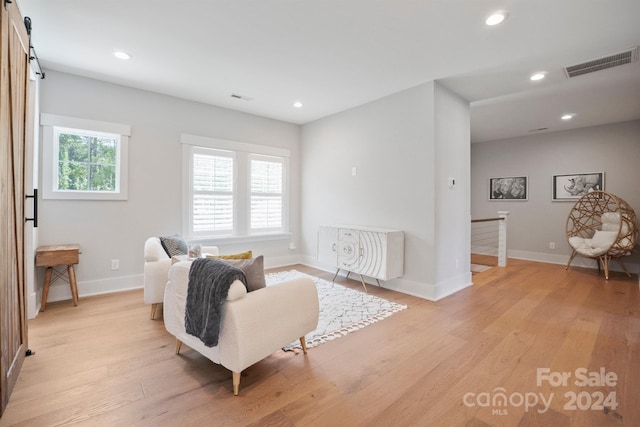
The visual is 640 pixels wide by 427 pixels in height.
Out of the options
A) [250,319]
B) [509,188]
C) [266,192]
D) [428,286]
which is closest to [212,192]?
[266,192]

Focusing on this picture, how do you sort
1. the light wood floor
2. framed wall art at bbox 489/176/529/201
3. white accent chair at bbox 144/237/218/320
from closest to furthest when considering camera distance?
the light wood floor < white accent chair at bbox 144/237/218/320 < framed wall art at bbox 489/176/529/201

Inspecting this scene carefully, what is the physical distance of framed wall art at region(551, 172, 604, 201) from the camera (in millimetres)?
5555

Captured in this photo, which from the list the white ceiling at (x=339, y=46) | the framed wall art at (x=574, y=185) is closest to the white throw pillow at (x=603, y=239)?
the framed wall art at (x=574, y=185)

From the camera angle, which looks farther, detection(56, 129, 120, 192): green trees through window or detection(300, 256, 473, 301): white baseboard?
detection(300, 256, 473, 301): white baseboard

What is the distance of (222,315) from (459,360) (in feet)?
5.86

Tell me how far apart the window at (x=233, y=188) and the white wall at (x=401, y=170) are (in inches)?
35.1

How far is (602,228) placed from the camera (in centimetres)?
518

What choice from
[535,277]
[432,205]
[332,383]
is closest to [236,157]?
[432,205]

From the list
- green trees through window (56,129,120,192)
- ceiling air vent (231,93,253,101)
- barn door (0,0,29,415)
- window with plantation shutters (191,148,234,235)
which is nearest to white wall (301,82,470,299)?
ceiling air vent (231,93,253,101)

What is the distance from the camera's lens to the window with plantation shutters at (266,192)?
5129 mm

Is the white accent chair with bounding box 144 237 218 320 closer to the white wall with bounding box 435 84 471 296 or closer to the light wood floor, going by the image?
the light wood floor

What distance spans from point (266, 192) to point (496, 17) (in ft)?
13.1

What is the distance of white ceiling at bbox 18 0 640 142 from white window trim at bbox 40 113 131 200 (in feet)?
1.89

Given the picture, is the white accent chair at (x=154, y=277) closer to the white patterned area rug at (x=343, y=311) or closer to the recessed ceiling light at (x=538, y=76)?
the white patterned area rug at (x=343, y=311)
